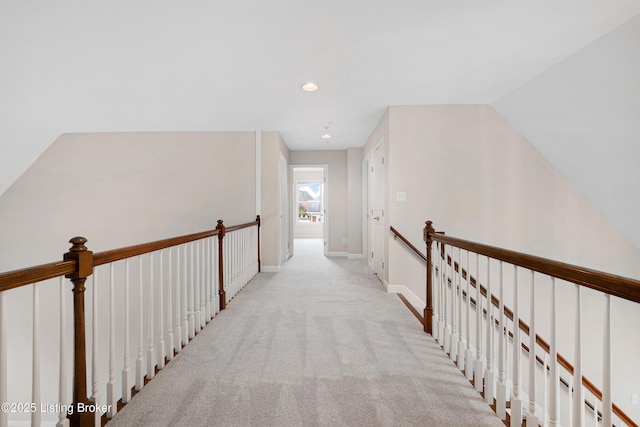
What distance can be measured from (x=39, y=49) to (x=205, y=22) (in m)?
1.54

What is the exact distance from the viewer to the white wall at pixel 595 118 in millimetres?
2285

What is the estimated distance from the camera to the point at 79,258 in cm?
129

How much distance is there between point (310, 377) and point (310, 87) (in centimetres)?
273

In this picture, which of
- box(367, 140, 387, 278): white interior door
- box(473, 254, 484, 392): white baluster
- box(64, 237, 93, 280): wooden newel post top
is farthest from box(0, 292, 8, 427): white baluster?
box(367, 140, 387, 278): white interior door

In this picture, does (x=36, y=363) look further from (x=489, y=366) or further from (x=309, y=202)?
(x=309, y=202)

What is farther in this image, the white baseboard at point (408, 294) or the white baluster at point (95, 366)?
the white baseboard at point (408, 294)

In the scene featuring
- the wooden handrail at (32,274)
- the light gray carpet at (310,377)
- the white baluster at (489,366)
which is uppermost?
the wooden handrail at (32,274)

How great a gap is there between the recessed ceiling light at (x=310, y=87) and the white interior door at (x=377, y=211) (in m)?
1.45

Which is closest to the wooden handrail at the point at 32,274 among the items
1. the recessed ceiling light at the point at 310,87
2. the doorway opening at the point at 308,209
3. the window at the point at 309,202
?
the recessed ceiling light at the point at 310,87

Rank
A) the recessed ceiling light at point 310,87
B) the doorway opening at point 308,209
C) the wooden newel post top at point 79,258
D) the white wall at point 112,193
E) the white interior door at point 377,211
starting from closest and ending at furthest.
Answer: the wooden newel post top at point 79,258
the recessed ceiling light at point 310,87
the white interior door at point 377,211
the white wall at point 112,193
the doorway opening at point 308,209

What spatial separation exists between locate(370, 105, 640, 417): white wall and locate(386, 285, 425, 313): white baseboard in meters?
0.06

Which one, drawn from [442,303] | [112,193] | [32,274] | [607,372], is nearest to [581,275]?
[607,372]

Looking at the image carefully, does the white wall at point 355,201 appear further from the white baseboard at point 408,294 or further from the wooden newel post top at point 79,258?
the wooden newel post top at point 79,258

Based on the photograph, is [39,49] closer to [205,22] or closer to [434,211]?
[205,22]
